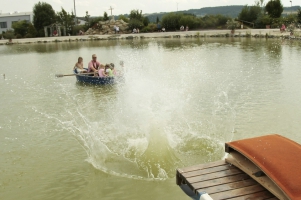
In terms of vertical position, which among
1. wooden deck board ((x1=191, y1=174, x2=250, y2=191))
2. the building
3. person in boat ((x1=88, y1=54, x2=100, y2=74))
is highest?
the building

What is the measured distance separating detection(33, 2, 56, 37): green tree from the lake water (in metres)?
45.8

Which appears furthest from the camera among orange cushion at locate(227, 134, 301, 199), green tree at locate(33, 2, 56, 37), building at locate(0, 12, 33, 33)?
building at locate(0, 12, 33, 33)

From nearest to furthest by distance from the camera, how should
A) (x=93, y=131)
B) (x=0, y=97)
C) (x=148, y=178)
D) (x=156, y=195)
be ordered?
(x=156, y=195) < (x=148, y=178) < (x=93, y=131) < (x=0, y=97)

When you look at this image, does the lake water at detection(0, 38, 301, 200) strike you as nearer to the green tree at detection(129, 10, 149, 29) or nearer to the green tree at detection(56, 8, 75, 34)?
Answer: the green tree at detection(129, 10, 149, 29)

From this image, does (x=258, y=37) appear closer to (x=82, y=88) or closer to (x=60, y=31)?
(x=82, y=88)

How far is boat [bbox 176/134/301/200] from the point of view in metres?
4.25

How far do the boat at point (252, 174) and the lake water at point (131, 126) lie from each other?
5.81 feet

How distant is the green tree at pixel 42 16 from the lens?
199 feet

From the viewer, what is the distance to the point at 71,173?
7.70m

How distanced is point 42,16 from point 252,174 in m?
61.7

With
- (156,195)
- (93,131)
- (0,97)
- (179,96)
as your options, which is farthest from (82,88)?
(156,195)

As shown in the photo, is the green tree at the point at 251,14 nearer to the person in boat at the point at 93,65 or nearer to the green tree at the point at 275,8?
the green tree at the point at 275,8

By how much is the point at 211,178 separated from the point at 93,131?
538 centimetres

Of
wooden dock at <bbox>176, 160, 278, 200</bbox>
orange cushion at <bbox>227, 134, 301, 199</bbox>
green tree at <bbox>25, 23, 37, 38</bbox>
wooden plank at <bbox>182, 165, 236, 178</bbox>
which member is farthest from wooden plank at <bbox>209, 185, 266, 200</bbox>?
green tree at <bbox>25, 23, 37, 38</bbox>
